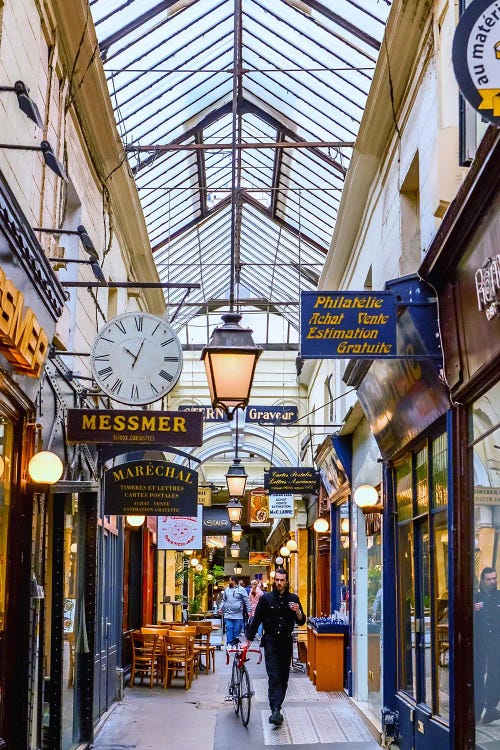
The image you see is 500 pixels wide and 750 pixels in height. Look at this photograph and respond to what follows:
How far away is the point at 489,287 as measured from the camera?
6.24m

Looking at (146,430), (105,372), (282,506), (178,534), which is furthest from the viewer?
(282,506)

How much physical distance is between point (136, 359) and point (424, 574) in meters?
3.65

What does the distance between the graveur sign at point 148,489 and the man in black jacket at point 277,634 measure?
165 centimetres

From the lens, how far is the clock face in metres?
9.77

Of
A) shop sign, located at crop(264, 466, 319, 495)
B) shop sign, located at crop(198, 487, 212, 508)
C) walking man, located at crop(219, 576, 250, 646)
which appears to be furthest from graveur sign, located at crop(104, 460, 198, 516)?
shop sign, located at crop(198, 487, 212, 508)

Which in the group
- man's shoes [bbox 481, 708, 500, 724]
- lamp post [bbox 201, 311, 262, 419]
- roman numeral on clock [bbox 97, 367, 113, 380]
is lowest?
man's shoes [bbox 481, 708, 500, 724]

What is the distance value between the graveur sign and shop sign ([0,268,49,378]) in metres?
3.85

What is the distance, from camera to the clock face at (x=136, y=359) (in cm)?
977

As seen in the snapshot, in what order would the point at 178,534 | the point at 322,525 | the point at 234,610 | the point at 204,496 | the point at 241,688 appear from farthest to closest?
the point at 204,496
the point at 178,534
the point at 234,610
the point at 322,525
the point at 241,688

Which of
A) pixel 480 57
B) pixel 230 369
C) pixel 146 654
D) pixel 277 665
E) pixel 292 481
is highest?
pixel 480 57

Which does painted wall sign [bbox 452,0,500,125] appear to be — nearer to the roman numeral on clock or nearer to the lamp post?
the lamp post

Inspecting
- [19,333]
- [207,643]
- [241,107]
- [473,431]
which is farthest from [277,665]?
[241,107]

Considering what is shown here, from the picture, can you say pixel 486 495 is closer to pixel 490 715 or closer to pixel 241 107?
pixel 490 715

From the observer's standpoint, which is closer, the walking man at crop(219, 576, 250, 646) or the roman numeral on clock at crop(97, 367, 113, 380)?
the roman numeral on clock at crop(97, 367, 113, 380)
